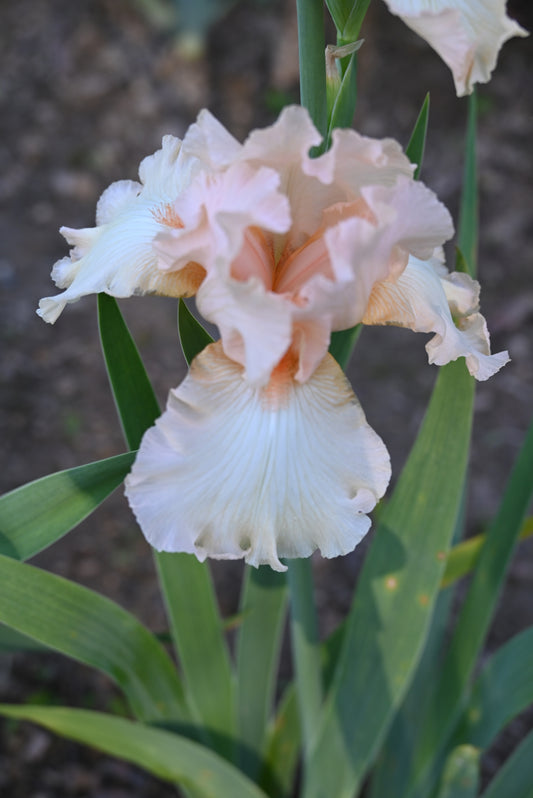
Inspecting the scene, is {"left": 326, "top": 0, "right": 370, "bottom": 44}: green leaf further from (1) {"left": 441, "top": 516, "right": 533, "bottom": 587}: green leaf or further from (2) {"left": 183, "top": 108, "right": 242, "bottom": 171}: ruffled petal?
(1) {"left": 441, "top": 516, "right": 533, "bottom": 587}: green leaf

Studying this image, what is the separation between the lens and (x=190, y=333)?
2.65 ft

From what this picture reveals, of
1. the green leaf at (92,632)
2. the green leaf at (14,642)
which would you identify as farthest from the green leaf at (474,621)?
the green leaf at (14,642)

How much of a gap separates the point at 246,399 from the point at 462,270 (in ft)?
1.16

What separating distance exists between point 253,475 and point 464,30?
37 cm

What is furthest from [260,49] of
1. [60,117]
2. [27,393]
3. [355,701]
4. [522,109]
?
[355,701]

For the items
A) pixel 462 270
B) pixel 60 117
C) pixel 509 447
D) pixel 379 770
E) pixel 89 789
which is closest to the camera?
pixel 462 270

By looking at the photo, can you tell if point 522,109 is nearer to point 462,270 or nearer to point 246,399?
point 462,270

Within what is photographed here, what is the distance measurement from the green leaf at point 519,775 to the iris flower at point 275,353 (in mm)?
616

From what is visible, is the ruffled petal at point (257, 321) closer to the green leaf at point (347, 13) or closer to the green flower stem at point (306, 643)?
the green leaf at point (347, 13)

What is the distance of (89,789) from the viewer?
1552mm

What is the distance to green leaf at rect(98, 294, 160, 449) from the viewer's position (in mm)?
859

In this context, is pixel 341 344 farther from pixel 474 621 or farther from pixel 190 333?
pixel 474 621

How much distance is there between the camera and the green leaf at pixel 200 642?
3.37ft

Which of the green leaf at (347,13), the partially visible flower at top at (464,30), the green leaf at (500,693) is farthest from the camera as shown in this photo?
the green leaf at (500,693)
